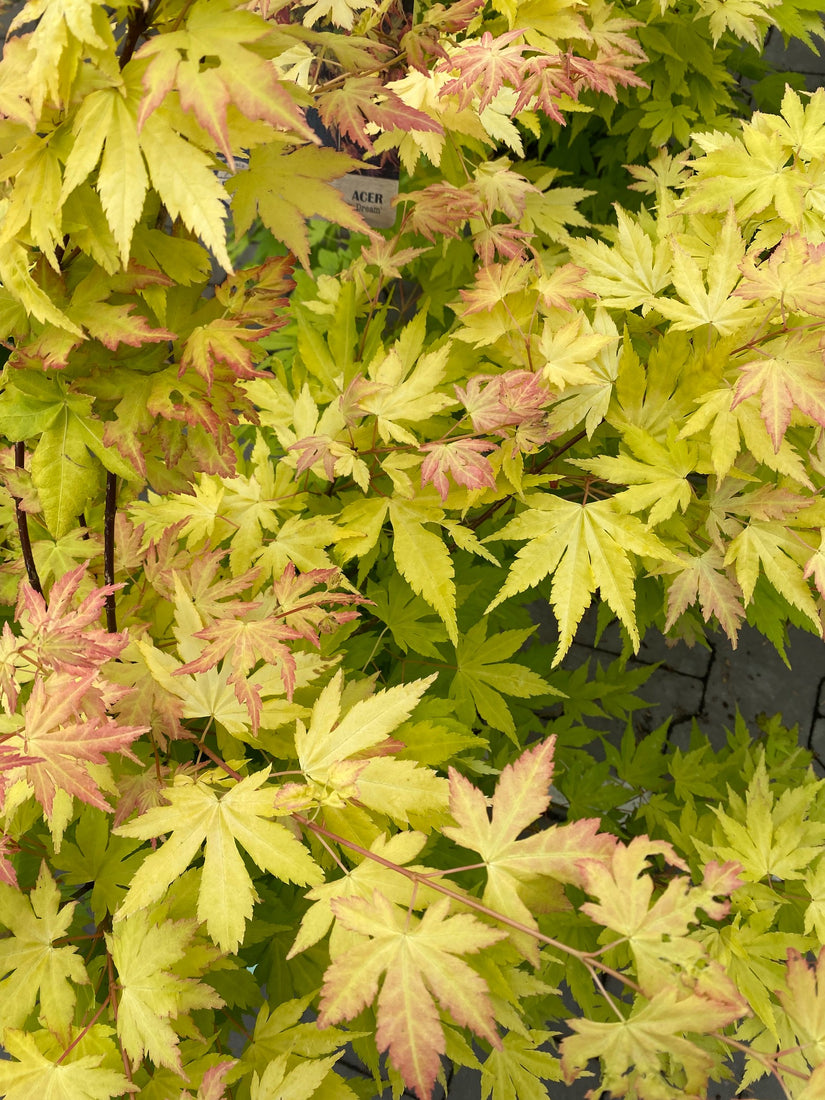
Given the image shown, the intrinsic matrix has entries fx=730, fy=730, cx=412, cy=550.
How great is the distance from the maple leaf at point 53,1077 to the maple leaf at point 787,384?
0.95 m

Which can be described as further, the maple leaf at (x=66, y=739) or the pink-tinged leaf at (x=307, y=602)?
the pink-tinged leaf at (x=307, y=602)

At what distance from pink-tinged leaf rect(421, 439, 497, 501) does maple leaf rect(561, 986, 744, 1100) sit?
0.56 meters

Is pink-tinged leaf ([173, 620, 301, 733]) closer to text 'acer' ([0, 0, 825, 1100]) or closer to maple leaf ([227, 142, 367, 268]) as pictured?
text 'acer' ([0, 0, 825, 1100])

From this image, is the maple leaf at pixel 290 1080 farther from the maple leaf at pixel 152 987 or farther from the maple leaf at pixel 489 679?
the maple leaf at pixel 489 679

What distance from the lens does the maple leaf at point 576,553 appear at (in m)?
0.93

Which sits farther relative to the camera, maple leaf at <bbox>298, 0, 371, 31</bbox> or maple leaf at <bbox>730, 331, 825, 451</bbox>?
maple leaf at <bbox>298, 0, 371, 31</bbox>

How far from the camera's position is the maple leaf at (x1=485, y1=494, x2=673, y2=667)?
0.93 metres

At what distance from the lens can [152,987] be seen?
2.52 feet

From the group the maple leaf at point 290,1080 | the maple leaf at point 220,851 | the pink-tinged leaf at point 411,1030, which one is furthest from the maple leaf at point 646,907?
the maple leaf at point 290,1080

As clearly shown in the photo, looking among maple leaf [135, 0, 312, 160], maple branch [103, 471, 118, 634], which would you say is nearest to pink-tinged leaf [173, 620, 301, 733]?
maple branch [103, 471, 118, 634]

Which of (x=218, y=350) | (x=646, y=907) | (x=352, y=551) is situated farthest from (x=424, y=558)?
(x=646, y=907)

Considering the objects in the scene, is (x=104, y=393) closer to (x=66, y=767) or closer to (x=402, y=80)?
(x=66, y=767)

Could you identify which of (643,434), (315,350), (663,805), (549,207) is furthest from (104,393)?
(663,805)

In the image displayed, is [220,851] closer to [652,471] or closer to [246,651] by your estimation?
[246,651]
